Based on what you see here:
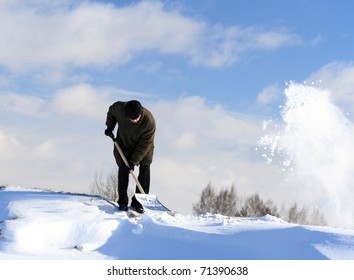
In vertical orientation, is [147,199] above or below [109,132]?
below

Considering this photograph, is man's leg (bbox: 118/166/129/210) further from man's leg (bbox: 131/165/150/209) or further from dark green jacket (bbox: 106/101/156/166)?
man's leg (bbox: 131/165/150/209)

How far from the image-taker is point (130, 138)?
7.54 m

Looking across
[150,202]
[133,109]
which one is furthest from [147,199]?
[133,109]

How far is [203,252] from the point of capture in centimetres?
554

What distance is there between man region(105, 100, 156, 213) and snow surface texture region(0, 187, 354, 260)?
2.68 ft

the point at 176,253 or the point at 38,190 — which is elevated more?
the point at 38,190

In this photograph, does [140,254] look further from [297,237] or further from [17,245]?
[297,237]

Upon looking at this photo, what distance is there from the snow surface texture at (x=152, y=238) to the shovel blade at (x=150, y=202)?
766 mm

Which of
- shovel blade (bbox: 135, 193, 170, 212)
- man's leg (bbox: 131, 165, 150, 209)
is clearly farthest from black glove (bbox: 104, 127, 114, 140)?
shovel blade (bbox: 135, 193, 170, 212)

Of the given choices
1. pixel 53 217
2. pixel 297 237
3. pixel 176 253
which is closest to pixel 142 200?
pixel 53 217

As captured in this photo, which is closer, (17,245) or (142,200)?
(17,245)

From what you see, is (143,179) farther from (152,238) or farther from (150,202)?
(152,238)

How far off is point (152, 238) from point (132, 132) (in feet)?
6.24

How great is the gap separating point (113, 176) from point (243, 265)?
40.9ft
